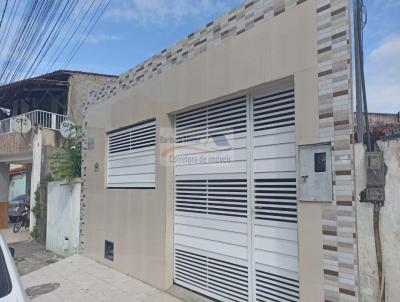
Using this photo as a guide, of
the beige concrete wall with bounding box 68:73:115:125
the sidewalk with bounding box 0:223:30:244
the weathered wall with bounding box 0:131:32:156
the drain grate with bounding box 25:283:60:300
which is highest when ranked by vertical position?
the beige concrete wall with bounding box 68:73:115:125

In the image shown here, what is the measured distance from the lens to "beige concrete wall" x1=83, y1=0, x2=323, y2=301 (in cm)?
379

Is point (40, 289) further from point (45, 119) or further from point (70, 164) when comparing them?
point (45, 119)

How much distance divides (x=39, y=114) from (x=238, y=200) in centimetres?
1393

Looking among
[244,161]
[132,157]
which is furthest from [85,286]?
[244,161]

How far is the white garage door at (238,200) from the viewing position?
4266 mm

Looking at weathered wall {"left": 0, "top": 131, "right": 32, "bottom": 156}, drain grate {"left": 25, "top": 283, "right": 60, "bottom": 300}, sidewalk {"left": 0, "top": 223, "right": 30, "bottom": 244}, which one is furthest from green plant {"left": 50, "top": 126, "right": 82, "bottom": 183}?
weathered wall {"left": 0, "top": 131, "right": 32, "bottom": 156}

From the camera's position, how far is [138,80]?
7.32 metres

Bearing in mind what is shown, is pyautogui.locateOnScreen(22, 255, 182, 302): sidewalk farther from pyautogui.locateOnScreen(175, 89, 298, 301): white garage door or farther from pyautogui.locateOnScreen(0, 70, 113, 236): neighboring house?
pyautogui.locateOnScreen(0, 70, 113, 236): neighboring house

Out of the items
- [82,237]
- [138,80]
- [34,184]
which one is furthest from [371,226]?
[34,184]

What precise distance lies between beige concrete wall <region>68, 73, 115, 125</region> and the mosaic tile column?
15.6 metres

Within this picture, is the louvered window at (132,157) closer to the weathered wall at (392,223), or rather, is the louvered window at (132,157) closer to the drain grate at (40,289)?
the drain grate at (40,289)

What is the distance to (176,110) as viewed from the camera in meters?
6.05

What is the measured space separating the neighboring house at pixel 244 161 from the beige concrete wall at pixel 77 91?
35.1 feet

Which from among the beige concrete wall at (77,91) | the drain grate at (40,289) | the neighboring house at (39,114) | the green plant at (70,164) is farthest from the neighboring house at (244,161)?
the beige concrete wall at (77,91)
